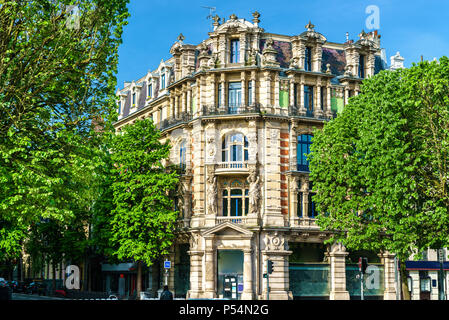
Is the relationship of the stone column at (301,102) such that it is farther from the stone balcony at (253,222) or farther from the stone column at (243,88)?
the stone balcony at (253,222)

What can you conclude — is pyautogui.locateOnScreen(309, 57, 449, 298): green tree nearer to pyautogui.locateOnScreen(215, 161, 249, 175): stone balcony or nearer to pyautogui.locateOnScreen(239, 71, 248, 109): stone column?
pyautogui.locateOnScreen(215, 161, 249, 175): stone balcony

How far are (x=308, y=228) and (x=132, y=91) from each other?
26242 millimetres

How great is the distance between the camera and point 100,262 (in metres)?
58.4

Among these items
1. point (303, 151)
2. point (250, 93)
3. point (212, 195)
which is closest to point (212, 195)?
point (212, 195)

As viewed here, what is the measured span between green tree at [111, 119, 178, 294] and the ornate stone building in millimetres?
2036

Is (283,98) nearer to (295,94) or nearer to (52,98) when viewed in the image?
(295,94)

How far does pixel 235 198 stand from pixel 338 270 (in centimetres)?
951

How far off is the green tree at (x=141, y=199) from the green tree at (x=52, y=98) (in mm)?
22271

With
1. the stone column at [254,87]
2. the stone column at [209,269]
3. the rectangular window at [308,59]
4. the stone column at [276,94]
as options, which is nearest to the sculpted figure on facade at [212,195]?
the stone column at [209,269]

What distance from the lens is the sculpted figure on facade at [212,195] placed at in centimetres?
4269

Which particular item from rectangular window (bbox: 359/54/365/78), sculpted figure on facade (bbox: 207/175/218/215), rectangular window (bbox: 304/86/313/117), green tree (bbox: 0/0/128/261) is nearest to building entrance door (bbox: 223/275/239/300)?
sculpted figure on facade (bbox: 207/175/218/215)

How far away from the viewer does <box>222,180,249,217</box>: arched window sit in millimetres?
43188
